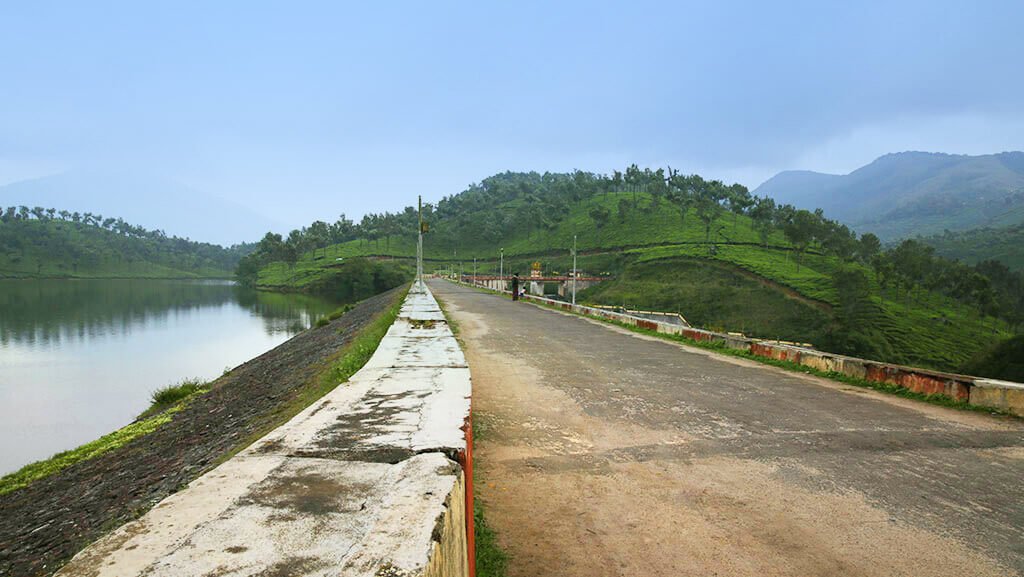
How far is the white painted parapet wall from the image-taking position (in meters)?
2.15

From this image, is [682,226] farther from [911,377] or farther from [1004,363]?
[911,377]

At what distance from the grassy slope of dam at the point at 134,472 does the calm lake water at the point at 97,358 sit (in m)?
4.66

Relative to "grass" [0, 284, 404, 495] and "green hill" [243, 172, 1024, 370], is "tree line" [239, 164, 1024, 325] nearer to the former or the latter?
"green hill" [243, 172, 1024, 370]

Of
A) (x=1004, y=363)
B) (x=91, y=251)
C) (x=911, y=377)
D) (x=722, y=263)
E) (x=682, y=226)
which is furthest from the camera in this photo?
(x=91, y=251)

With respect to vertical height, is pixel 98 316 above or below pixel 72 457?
below

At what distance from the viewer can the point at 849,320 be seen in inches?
2366

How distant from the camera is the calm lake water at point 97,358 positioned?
16109 mm

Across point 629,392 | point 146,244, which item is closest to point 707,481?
point 629,392

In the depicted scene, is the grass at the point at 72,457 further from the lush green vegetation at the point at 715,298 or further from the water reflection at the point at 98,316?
the lush green vegetation at the point at 715,298

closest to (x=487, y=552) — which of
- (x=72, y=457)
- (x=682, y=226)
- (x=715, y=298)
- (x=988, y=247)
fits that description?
(x=72, y=457)

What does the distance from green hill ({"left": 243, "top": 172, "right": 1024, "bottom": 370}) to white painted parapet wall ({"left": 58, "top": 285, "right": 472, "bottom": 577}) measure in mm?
58134

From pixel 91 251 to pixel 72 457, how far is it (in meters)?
156

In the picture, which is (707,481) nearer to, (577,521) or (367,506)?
(577,521)

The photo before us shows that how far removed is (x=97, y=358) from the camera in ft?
86.4
